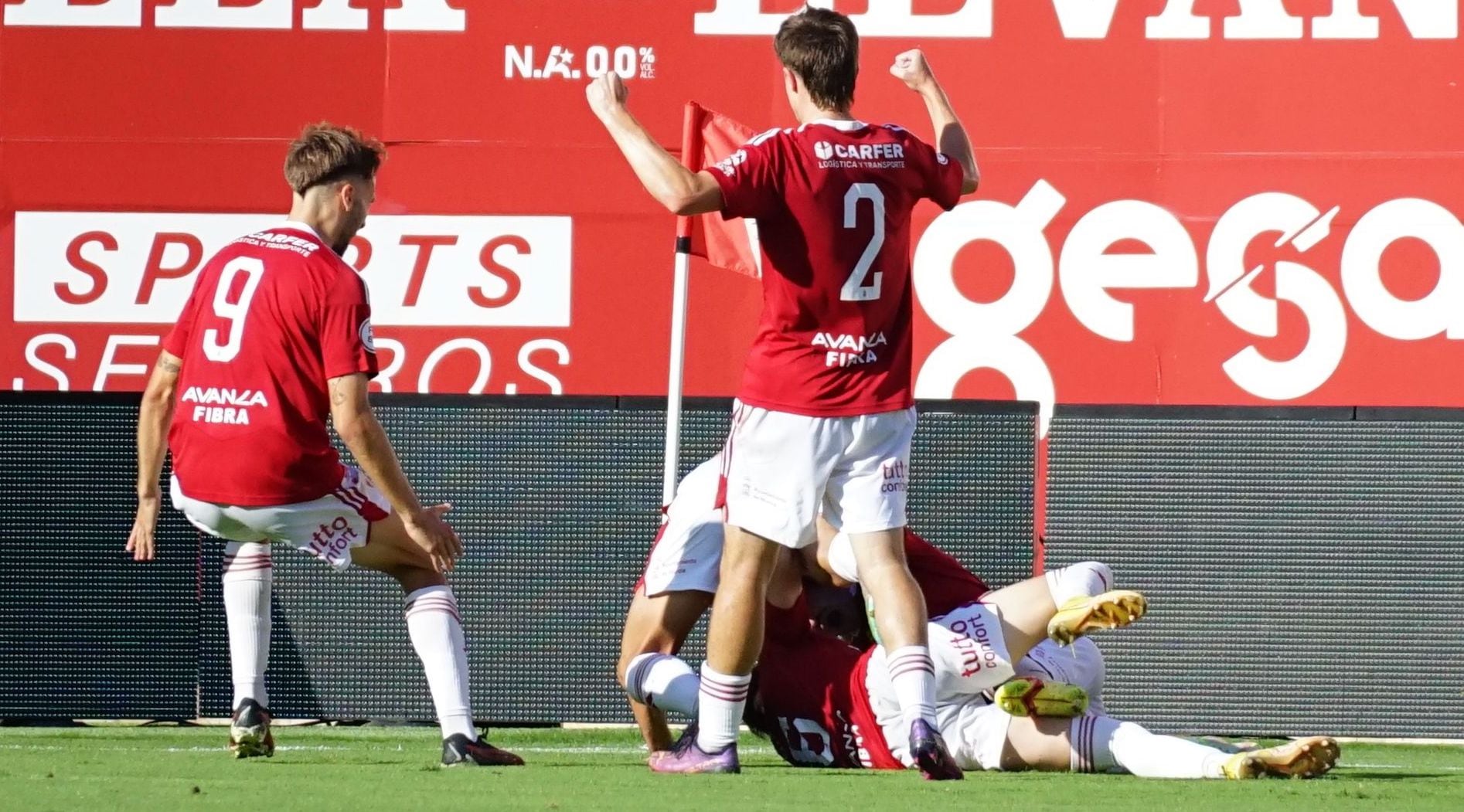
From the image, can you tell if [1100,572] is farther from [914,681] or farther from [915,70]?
[915,70]

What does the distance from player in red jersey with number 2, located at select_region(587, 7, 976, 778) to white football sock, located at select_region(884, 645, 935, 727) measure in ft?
0.11

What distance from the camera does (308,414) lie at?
193 inches

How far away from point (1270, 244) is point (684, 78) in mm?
2574

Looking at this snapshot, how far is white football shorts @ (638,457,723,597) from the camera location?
5238 mm

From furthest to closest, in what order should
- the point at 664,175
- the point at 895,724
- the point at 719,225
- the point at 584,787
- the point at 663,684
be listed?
1. the point at 719,225
2. the point at 663,684
3. the point at 895,724
4. the point at 664,175
5. the point at 584,787

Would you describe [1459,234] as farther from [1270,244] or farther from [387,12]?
[387,12]

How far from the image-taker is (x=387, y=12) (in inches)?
348

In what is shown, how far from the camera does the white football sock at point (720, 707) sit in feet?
14.7

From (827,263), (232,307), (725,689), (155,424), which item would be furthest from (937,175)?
(155,424)

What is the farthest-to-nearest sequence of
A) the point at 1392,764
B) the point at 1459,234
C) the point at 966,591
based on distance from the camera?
the point at 1459,234 < the point at 1392,764 < the point at 966,591

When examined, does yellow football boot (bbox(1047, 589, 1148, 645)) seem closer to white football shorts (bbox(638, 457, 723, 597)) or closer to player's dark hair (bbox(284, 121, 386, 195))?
white football shorts (bbox(638, 457, 723, 597))

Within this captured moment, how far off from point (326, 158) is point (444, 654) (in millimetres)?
1231

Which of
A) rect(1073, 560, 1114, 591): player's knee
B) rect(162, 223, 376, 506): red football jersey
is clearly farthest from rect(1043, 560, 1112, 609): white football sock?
rect(162, 223, 376, 506): red football jersey

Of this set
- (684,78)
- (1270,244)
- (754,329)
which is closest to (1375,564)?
(1270,244)
